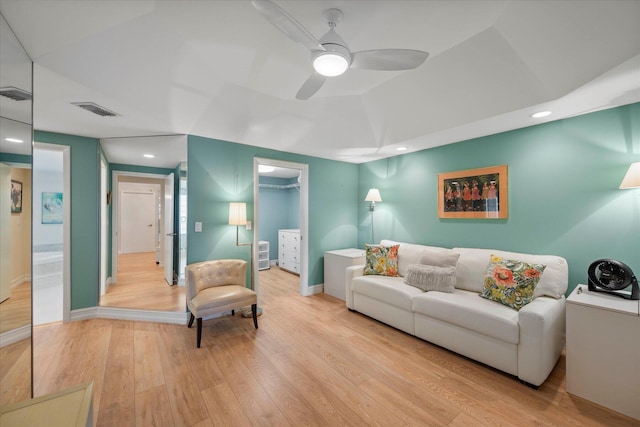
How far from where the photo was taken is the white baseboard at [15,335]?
56.0 inches

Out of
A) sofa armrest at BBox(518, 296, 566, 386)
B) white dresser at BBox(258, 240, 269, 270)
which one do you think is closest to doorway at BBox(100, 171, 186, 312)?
white dresser at BBox(258, 240, 269, 270)

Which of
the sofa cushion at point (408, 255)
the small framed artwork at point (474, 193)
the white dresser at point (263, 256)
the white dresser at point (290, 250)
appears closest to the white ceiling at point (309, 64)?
the small framed artwork at point (474, 193)

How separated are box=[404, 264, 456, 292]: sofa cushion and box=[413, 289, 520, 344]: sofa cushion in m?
0.11

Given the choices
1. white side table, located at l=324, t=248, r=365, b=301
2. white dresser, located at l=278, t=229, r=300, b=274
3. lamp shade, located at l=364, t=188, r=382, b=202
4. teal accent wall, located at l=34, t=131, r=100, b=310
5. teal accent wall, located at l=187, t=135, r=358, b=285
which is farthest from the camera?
white dresser, located at l=278, t=229, r=300, b=274

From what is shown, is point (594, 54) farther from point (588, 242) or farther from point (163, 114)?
point (163, 114)

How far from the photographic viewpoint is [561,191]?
8.67ft

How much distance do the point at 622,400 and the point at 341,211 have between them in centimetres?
375

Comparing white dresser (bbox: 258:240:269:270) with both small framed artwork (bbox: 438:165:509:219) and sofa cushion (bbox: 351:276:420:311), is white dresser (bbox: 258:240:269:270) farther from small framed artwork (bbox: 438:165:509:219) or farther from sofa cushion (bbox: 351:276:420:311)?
small framed artwork (bbox: 438:165:509:219)

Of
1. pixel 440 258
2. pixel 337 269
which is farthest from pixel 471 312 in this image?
pixel 337 269

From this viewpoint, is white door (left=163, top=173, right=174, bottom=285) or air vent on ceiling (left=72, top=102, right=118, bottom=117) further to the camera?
white door (left=163, top=173, right=174, bottom=285)

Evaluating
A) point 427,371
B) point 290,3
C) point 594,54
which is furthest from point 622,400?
point 290,3

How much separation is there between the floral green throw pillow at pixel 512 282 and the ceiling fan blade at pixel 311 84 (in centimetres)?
247

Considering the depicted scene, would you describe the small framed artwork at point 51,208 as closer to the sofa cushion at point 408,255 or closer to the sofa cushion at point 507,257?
the sofa cushion at point 408,255

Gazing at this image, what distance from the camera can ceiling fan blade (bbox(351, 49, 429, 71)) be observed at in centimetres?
146
